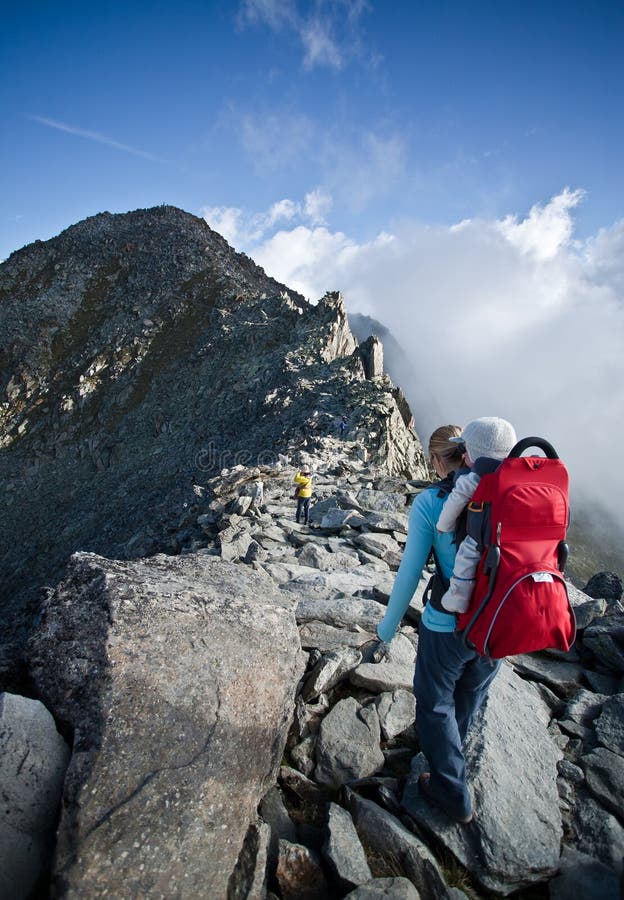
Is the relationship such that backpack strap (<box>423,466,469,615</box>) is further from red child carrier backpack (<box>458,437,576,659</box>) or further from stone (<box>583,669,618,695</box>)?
stone (<box>583,669,618,695</box>)

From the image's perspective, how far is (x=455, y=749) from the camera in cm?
351

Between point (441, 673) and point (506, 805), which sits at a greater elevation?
point (441, 673)

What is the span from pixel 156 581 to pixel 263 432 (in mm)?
25524

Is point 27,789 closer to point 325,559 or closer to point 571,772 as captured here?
point 571,772

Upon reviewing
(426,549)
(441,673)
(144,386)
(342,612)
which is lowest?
(342,612)

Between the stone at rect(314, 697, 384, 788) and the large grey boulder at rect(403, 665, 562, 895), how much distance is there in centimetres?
43

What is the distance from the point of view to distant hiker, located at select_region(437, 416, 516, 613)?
308cm

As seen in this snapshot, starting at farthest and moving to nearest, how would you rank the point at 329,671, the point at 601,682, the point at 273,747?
the point at 601,682 < the point at 329,671 < the point at 273,747

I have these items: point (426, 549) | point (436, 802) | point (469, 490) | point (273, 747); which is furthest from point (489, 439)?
point (273, 747)

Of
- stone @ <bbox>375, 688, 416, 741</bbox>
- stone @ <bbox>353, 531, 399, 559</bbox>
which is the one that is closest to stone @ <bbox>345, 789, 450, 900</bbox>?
stone @ <bbox>375, 688, 416, 741</bbox>

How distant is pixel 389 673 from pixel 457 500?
114 inches

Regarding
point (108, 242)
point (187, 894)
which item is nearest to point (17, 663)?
point (187, 894)

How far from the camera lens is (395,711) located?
457 cm

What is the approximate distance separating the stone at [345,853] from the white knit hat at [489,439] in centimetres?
296
